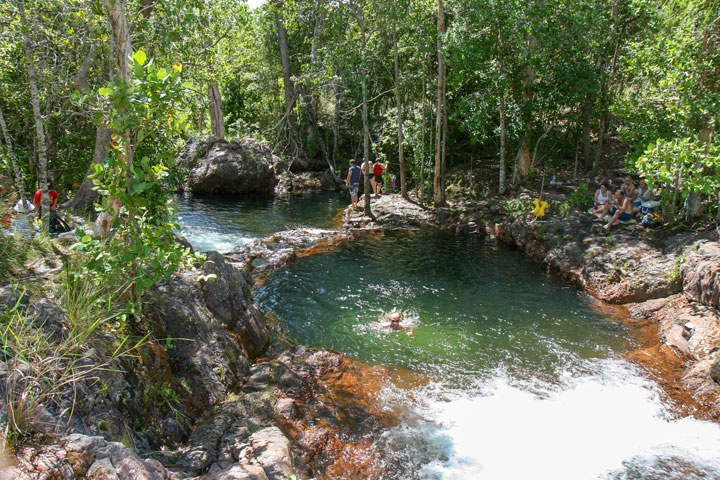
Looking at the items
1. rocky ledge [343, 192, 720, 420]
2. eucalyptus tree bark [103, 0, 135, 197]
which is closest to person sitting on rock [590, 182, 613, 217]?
rocky ledge [343, 192, 720, 420]

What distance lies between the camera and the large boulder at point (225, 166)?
69.3 ft

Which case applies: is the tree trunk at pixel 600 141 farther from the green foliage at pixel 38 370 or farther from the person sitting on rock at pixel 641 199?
the green foliage at pixel 38 370

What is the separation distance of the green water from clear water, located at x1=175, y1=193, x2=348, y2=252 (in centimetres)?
333

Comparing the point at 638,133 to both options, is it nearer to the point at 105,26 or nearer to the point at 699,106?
the point at 699,106

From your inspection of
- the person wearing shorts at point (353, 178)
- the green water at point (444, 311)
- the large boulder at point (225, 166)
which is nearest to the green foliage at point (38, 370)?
the green water at point (444, 311)

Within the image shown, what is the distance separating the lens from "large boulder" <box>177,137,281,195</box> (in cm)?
2111

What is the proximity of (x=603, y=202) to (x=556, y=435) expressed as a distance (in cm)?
871

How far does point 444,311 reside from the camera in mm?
8961

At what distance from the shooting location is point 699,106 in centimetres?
860

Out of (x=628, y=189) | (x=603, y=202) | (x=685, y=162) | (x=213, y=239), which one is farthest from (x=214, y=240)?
(x=685, y=162)

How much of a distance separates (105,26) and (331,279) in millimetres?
6739

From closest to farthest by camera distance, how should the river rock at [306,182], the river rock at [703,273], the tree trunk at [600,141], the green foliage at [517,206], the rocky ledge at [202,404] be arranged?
the rocky ledge at [202,404] < the river rock at [703,273] < the green foliage at [517,206] < the tree trunk at [600,141] < the river rock at [306,182]

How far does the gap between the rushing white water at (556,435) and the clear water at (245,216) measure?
8.77 meters

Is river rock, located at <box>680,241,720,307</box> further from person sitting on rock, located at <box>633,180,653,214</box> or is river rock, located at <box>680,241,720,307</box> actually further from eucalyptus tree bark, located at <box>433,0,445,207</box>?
eucalyptus tree bark, located at <box>433,0,445,207</box>
